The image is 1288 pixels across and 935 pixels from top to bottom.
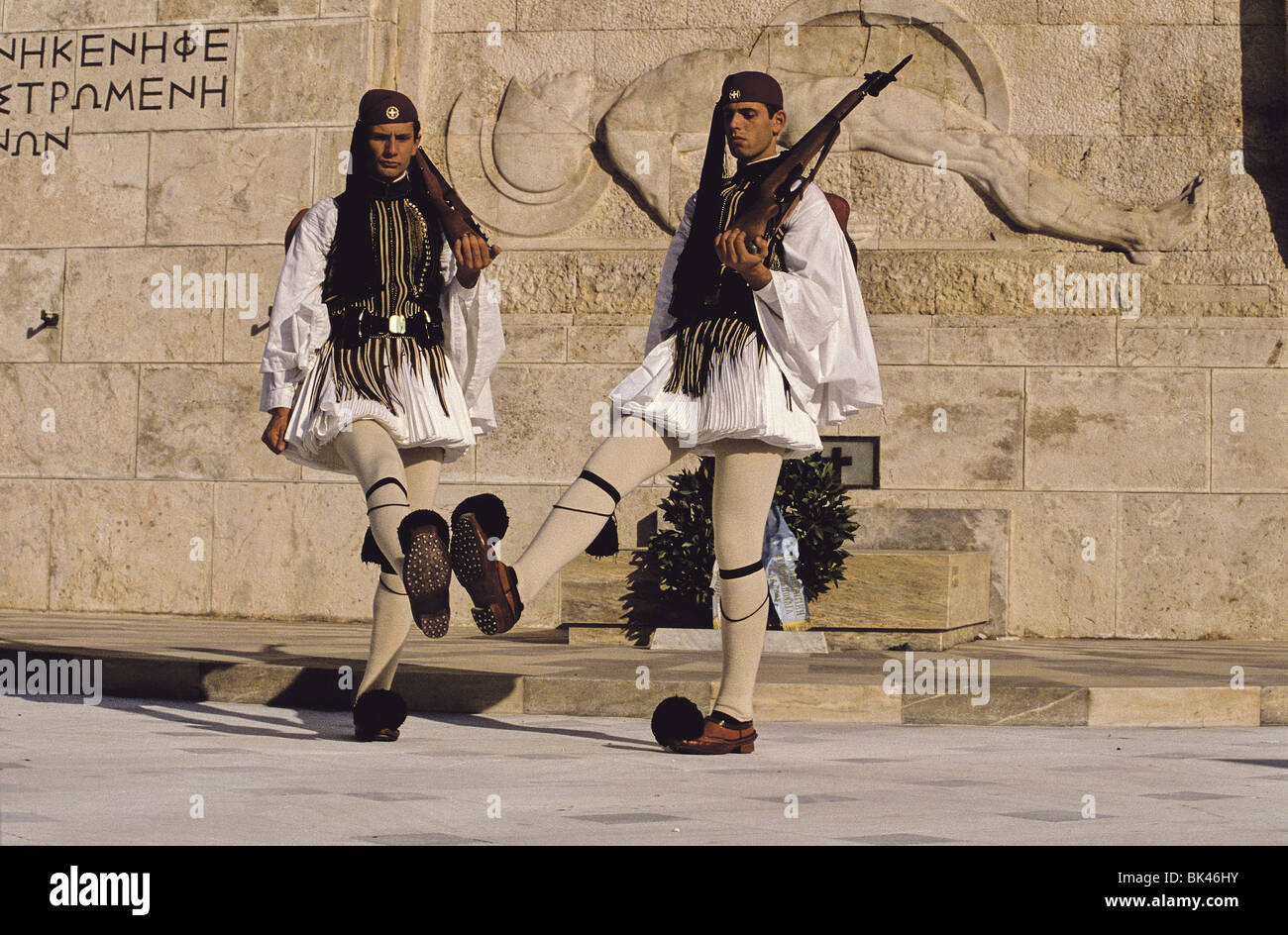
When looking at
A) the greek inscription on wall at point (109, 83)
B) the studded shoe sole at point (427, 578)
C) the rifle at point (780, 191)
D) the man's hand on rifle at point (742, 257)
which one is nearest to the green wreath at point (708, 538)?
the rifle at point (780, 191)

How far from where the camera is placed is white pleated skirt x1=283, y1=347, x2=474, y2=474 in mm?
6160

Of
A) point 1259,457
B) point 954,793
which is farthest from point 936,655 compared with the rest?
point 954,793

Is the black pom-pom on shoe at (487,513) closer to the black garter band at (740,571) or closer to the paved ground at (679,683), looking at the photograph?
the black garter band at (740,571)

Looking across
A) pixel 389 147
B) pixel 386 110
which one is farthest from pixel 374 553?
pixel 386 110

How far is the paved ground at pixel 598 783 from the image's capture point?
4270 millimetres

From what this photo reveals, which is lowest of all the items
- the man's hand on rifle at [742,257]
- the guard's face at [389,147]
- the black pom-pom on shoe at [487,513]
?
the black pom-pom on shoe at [487,513]

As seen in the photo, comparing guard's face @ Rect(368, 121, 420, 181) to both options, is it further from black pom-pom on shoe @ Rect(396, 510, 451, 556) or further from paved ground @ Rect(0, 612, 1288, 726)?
paved ground @ Rect(0, 612, 1288, 726)

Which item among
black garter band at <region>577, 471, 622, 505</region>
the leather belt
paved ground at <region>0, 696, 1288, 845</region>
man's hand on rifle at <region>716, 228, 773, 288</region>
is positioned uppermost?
man's hand on rifle at <region>716, 228, 773, 288</region>

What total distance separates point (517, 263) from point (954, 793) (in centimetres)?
777

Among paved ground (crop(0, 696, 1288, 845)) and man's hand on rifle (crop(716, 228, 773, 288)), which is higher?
man's hand on rifle (crop(716, 228, 773, 288))

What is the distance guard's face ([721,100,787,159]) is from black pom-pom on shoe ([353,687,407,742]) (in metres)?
2.27

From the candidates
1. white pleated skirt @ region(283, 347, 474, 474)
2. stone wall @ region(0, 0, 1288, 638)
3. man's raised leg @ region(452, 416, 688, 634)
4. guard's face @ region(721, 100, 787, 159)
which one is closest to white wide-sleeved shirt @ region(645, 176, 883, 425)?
guard's face @ region(721, 100, 787, 159)

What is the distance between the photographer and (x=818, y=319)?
5895 millimetres

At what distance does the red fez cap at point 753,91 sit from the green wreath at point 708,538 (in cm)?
365
